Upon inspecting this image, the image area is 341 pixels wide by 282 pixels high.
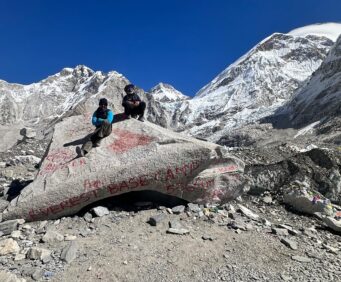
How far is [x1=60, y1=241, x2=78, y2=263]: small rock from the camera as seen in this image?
8.92m

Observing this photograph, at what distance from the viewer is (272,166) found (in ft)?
47.5

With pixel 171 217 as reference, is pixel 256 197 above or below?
above

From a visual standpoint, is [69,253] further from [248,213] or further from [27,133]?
[27,133]

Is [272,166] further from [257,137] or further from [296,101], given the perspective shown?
[296,101]

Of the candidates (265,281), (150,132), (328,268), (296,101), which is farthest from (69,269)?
(296,101)

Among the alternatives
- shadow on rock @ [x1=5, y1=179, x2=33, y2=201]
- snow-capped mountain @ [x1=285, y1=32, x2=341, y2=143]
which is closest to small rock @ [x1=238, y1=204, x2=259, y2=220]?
shadow on rock @ [x1=5, y1=179, x2=33, y2=201]

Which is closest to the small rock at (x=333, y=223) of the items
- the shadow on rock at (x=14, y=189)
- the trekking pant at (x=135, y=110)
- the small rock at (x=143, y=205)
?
the small rock at (x=143, y=205)

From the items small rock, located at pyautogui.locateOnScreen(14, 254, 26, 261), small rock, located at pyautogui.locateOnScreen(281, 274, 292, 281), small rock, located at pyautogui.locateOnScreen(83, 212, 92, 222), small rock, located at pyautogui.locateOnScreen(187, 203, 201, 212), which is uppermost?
small rock, located at pyautogui.locateOnScreen(187, 203, 201, 212)

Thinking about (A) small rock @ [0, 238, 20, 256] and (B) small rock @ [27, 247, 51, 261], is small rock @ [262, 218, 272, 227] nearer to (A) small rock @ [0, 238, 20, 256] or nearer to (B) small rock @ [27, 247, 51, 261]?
(B) small rock @ [27, 247, 51, 261]

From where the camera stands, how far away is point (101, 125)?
12156 mm

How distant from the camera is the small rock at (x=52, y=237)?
32.0ft

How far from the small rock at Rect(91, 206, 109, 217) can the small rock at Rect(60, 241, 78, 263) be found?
162cm

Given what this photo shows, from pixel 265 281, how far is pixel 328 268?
164cm

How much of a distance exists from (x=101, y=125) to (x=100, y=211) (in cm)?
260
